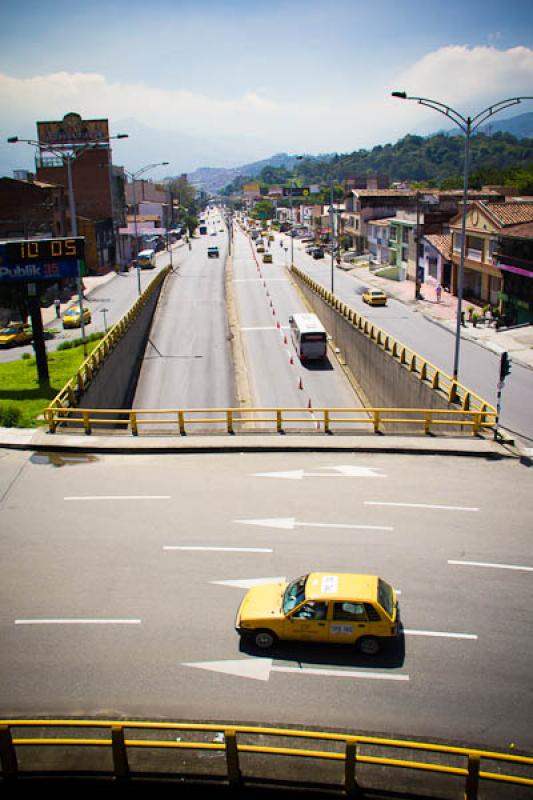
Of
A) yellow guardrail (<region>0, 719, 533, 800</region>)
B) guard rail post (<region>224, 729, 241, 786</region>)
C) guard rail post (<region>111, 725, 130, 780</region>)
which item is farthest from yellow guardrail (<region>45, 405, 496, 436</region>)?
guard rail post (<region>111, 725, 130, 780</region>)

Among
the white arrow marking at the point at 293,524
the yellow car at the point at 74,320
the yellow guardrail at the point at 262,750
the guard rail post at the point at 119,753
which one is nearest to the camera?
the yellow guardrail at the point at 262,750

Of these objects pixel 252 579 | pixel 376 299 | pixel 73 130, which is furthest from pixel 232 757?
pixel 73 130

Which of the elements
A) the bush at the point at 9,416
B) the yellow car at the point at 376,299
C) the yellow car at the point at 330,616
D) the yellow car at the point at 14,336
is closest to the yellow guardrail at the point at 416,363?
the yellow car at the point at 376,299

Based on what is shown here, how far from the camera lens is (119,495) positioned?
800 inches

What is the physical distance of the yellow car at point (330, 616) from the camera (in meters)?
12.9

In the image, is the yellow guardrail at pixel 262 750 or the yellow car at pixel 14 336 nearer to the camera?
the yellow guardrail at pixel 262 750

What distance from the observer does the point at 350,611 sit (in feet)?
42.4

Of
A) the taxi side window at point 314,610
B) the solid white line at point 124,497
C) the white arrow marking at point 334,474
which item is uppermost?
the taxi side window at point 314,610

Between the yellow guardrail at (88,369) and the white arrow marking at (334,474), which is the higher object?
the yellow guardrail at (88,369)

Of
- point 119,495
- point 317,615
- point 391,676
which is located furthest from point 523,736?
point 119,495

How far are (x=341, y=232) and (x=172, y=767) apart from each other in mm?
121999

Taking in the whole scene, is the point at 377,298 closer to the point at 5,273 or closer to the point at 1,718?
the point at 5,273

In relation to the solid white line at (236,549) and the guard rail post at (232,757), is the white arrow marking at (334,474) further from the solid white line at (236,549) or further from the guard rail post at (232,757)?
the guard rail post at (232,757)

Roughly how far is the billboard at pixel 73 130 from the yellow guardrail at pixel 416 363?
215 ft
